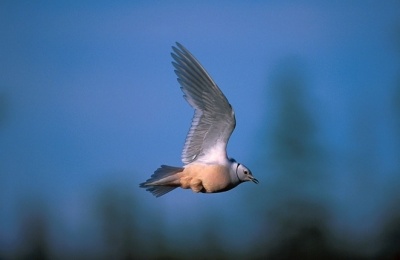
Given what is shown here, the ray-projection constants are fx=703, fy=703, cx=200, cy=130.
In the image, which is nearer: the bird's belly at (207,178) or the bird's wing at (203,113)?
the bird's belly at (207,178)

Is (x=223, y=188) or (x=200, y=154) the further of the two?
(x=200, y=154)

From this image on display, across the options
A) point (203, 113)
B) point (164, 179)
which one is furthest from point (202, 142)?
point (164, 179)

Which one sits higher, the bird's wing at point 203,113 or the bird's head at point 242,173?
the bird's wing at point 203,113

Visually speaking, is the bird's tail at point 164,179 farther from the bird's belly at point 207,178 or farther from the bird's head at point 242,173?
the bird's head at point 242,173

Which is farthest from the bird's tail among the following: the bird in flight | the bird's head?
the bird's head

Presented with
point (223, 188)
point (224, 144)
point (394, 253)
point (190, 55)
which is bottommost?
point (394, 253)

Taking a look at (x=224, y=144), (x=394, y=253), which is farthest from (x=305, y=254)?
(x=224, y=144)

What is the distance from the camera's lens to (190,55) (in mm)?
2324

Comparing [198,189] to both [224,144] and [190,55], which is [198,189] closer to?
[224,144]

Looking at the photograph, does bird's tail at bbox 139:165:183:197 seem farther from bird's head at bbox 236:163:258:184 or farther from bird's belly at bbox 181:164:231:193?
bird's head at bbox 236:163:258:184

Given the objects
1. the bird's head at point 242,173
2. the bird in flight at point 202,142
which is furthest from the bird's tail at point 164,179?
the bird's head at point 242,173

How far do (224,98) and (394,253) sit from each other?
2.62m

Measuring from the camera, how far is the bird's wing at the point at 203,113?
2340mm

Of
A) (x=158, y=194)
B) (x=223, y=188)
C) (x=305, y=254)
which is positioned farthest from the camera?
(x=305, y=254)
